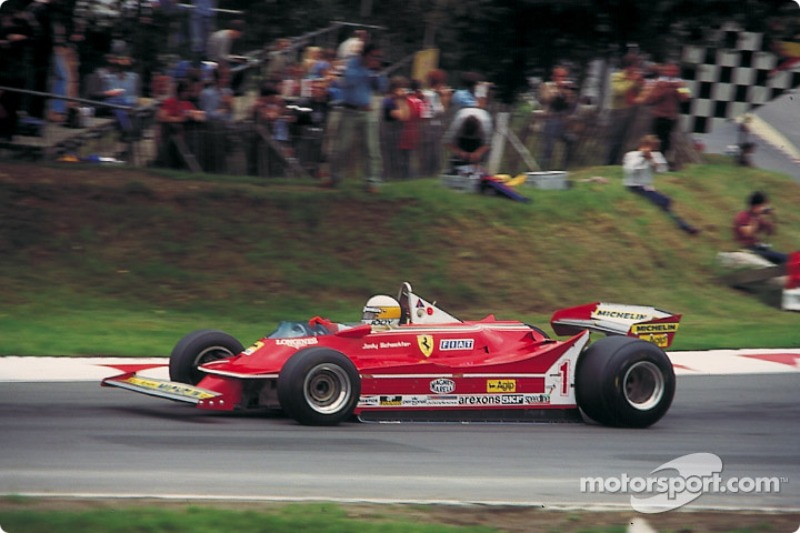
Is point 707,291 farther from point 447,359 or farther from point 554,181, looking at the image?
point 447,359

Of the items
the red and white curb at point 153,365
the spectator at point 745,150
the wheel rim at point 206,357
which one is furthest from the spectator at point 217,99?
the spectator at point 745,150

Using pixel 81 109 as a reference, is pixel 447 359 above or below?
below

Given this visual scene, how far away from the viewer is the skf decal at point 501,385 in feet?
27.9

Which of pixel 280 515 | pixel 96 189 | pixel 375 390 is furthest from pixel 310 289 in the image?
pixel 280 515

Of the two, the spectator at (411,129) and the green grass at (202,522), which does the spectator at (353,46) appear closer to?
the spectator at (411,129)

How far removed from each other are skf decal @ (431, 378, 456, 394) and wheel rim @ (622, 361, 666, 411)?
122 centimetres

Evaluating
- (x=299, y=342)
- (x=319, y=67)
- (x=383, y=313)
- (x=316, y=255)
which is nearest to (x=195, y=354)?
(x=299, y=342)

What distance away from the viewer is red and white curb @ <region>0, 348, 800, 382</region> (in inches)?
384

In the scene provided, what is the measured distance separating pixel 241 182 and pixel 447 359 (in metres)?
7.49

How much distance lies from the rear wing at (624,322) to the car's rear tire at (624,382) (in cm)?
40

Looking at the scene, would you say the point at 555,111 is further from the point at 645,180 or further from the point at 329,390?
the point at 329,390

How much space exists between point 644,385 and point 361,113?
22.4 feet

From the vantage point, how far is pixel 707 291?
1523 centimetres

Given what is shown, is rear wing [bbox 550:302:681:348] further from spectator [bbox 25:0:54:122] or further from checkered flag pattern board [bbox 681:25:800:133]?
checkered flag pattern board [bbox 681:25:800:133]
